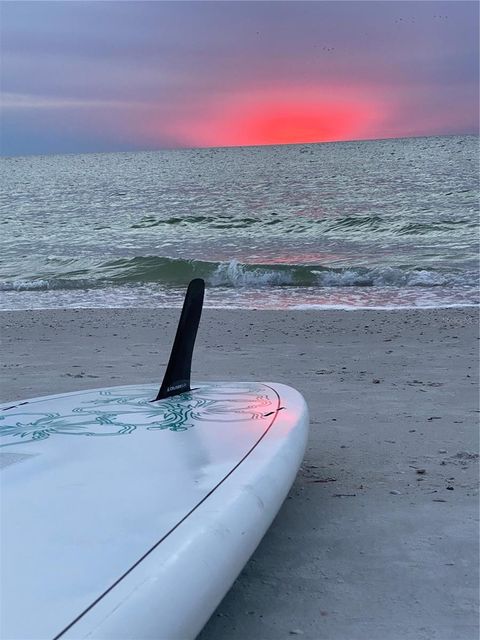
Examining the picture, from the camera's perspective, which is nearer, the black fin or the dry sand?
the dry sand

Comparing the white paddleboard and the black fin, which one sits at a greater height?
the black fin

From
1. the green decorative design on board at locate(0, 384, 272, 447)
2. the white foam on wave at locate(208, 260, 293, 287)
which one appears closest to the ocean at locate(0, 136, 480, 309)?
the white foam on wave at locate(208, 260, 293, 287)

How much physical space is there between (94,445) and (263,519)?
0.73 metres

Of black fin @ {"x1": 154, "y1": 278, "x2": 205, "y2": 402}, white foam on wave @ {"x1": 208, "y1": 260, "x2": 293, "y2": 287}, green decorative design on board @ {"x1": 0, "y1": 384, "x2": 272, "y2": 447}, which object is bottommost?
white foam on wave @ {"x1": 208, "y1": 260, "x2": 293, "y2": 287}

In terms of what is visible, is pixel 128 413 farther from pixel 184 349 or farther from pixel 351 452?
pixel 351 452

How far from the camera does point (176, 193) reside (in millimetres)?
38625

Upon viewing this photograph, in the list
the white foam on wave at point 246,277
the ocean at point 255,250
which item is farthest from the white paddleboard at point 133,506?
the white foam on wave at point 246,277

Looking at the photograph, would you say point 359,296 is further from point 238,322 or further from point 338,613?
point 338,613

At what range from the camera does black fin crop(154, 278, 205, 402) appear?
3762 mm

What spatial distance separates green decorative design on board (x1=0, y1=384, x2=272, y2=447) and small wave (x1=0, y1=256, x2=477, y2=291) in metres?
8.30

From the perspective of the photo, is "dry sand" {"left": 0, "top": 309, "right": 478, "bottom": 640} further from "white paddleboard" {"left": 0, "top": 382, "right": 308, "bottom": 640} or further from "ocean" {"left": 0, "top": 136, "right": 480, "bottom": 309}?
"ocean" {"left": 0, "top": 136, "right": 480, "bottom": 309}

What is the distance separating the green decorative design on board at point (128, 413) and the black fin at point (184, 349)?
0.07 m

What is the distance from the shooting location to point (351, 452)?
400cm

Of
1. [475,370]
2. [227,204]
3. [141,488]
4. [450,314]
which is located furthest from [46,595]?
[227,204]
